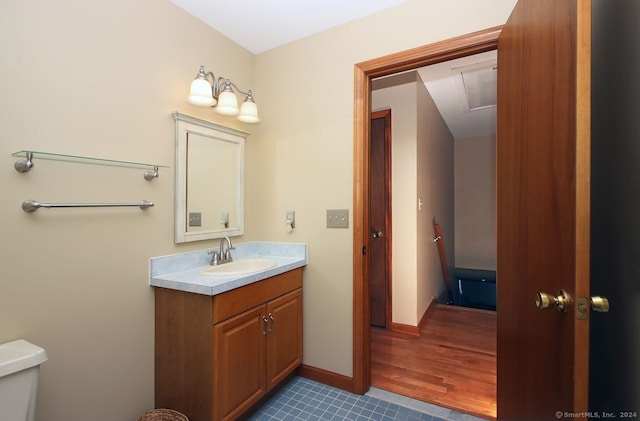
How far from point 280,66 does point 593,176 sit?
200cm

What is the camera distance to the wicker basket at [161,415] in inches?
59.4

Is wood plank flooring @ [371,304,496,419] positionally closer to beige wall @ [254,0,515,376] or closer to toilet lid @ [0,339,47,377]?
beige wall @ [254,0,515,376]

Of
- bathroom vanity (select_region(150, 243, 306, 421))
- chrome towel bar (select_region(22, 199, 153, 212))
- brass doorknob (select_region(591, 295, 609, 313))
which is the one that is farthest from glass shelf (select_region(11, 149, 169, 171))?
brass doorknob (select_region(591, 295, 609, 313))

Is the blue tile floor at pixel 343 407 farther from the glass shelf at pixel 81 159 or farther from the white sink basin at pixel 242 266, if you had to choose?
the glass shelf at pixel 81 159

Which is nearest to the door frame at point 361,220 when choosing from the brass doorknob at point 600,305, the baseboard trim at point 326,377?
the baseboard trim at point 326,377

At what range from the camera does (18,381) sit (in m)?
1.04

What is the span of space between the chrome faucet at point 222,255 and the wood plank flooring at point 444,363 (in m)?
1.34

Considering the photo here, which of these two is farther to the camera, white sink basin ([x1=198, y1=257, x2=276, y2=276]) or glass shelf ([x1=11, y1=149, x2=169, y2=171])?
white sink basin ([x1=198, y1=257, x2=276, y2=276])

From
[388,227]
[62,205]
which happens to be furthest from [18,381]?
[388,227]

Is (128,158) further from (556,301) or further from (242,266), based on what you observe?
(556,301)

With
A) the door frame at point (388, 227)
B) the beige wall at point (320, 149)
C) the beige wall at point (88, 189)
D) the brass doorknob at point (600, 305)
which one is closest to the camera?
the brass doorknob at point (600, 305)

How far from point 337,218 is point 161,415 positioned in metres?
1.45

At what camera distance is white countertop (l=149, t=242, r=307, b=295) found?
150 cm

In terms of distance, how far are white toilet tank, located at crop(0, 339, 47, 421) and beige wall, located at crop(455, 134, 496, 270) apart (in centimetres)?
584
